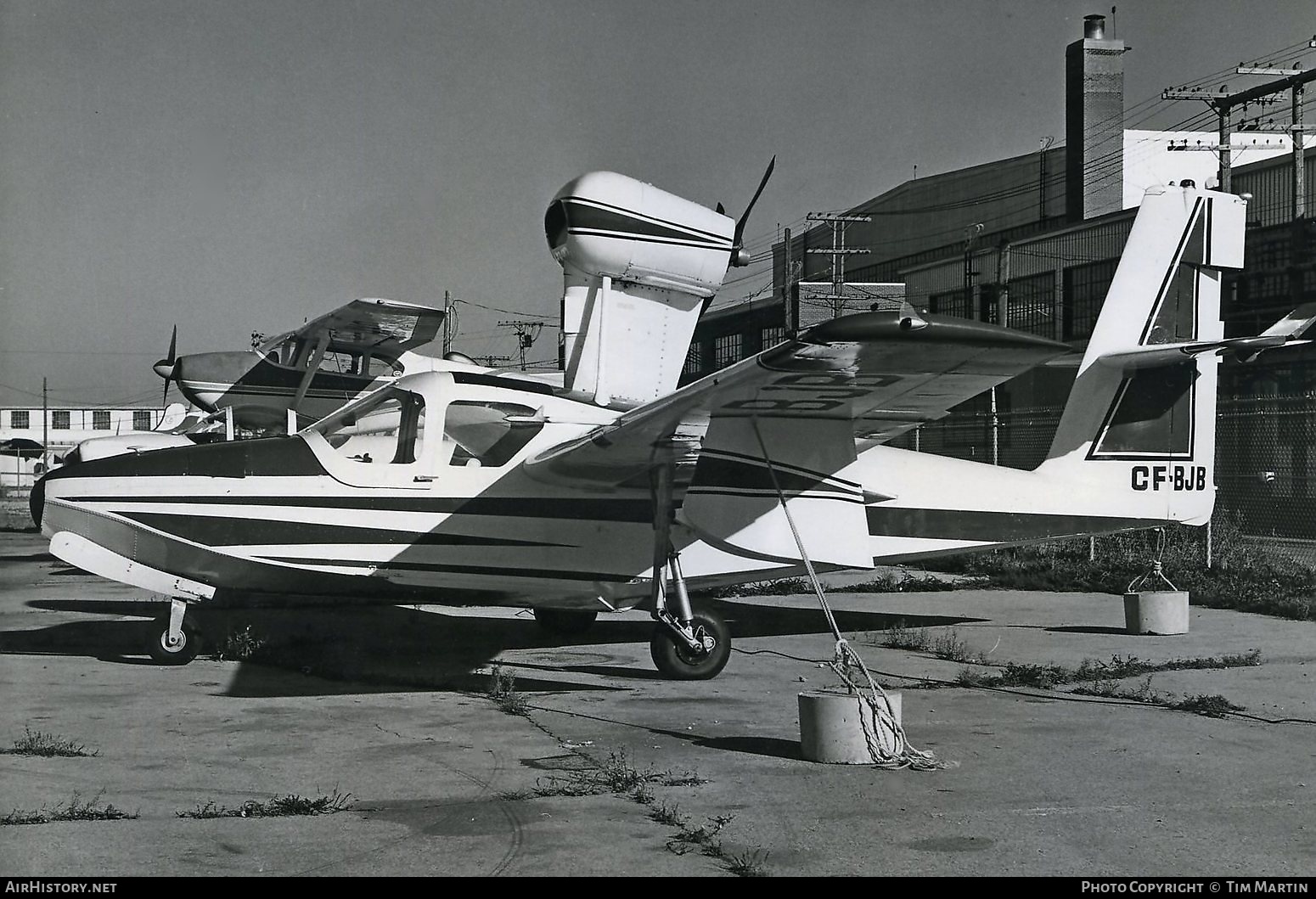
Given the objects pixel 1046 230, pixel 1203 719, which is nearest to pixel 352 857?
pixel 1203 719

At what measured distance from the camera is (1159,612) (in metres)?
9.96

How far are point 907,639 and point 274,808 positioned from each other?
6239mm

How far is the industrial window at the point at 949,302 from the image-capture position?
125 feet

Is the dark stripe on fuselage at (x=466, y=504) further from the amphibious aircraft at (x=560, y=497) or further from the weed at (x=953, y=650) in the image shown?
the weed at (x=953, y=650)

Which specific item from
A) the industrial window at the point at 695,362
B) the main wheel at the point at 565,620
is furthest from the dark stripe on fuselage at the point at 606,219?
the industrial window at the point at 695,362

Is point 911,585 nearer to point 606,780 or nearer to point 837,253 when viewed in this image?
point 606,780

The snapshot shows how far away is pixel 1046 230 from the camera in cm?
3912

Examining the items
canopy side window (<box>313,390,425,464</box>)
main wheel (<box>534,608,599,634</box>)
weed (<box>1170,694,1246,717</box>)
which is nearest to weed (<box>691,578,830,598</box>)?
main wheel (<box>534,608,599,634</box>)

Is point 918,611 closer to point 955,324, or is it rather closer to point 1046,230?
point 955,324

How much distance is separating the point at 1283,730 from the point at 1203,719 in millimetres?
431

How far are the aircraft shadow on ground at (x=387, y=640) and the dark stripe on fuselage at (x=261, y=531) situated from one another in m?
0.94

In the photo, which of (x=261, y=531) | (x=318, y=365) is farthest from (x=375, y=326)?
(x=261, y=531)

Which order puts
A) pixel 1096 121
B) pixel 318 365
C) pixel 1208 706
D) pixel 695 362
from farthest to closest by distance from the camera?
1. pixel 695 362
2. pixel 1096 121
3. pixel 318 365
4. pixel 1208 706

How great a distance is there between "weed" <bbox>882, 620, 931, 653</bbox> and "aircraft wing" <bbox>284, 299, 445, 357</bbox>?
28.2 ft
